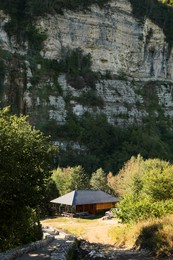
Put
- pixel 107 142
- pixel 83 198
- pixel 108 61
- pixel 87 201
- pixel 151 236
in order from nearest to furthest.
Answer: pixel 151 236 < pixel 87 201 < pixel 83 198 < pixel 107 142 < pixel 108 61

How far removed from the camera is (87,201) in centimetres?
4359

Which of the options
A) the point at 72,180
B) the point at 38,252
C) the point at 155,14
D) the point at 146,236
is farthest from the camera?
the point at 155,14

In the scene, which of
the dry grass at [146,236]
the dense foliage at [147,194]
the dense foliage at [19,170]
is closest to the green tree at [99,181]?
the dense foliage at [147,194]

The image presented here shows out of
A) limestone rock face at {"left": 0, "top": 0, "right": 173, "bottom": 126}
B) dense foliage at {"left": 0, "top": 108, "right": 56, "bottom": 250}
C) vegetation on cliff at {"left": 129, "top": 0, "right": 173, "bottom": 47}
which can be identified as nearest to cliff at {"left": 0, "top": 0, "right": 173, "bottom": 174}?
limestone rock face at {"left": 0, "top": 0, "right": 173, "bottom": 126}

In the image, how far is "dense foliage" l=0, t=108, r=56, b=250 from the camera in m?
16.3

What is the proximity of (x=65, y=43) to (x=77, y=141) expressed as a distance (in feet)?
61.3

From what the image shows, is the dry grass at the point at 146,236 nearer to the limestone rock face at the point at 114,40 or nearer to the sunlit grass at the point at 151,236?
the sunlit grass at the point at 151,236

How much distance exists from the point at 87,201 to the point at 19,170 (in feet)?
90.5

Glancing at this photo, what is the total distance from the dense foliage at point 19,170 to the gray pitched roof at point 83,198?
77.9 feet

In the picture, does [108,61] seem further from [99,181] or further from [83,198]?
[83,198]

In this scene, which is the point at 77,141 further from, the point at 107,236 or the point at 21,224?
the point at 21,224

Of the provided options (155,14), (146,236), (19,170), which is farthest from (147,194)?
(155,14)

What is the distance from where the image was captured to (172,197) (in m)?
33.6

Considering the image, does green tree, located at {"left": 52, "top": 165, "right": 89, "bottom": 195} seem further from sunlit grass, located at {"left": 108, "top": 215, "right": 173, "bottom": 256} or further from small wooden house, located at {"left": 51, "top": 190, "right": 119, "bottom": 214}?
sunlit grass, located at {"left": 108, "top": 215, "right": 173, "bottom": 256}
